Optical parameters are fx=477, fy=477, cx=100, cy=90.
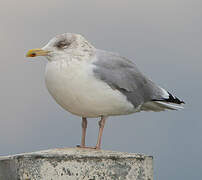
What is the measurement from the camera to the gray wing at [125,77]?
4.89 m

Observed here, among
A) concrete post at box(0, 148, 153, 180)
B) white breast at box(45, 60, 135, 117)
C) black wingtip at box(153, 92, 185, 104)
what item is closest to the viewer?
concrete post at box(0, 148, 153, 180)

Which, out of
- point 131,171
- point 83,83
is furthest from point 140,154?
point 83,83

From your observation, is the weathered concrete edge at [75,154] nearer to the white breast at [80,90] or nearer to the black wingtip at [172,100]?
the white breast at [80,90]

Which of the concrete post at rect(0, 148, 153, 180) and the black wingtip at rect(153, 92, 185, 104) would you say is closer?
the concrete post at rect(0, 148, 153, 180)

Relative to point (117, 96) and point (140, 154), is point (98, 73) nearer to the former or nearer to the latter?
point (117, 96)

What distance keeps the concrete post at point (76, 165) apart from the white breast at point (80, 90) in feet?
1.49

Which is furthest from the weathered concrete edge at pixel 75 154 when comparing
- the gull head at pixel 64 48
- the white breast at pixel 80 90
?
the gull head at pixel 64 48

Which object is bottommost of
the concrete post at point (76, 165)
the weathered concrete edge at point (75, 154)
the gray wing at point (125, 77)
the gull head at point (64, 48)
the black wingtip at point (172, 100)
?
the concrete post at point (76, 165)

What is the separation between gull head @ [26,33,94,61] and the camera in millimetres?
4891

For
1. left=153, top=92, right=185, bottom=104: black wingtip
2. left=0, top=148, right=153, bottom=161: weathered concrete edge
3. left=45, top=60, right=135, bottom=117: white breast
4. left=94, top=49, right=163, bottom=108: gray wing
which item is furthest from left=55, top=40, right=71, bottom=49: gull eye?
left=153, top=92, right=185, bottom=104: black wingtip

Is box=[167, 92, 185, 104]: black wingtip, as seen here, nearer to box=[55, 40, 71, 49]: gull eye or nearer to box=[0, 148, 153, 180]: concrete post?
box=[0, 148, 153, 180]: concrete post

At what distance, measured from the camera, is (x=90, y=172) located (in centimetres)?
448

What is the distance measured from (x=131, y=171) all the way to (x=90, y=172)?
1.45 feet

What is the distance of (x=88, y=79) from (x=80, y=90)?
0.44 feet
